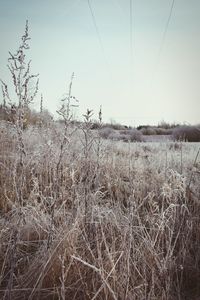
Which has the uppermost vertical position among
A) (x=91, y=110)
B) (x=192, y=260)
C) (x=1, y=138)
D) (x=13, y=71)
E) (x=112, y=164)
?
(x=13, y=71)

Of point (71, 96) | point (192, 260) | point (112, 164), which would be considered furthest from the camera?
point (112, 164)

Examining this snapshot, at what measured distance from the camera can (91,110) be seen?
1942 mm

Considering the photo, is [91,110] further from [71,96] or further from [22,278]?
[22,278]

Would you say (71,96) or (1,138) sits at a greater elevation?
(71,96)

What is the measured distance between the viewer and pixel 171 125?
17375mm

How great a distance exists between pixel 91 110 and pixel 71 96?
1.07 feet

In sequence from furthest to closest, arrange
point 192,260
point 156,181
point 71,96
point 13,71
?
point 156,181
point 192,260
point 71,96
point 13,71

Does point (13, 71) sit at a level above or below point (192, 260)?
above

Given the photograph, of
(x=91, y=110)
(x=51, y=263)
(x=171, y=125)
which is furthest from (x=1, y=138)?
(x=171, y=125)

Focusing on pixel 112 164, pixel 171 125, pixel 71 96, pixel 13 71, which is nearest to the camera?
pixel 13 71

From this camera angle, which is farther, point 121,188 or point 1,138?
point 1,138

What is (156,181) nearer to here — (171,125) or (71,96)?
(71,96)

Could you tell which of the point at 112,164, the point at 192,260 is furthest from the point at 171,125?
the point at 192,260

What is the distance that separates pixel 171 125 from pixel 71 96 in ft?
53.5
